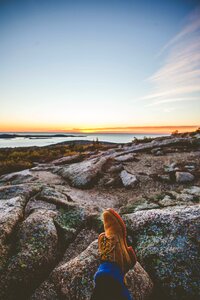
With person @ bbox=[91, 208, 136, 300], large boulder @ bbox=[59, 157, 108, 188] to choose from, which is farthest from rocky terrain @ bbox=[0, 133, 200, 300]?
person @ bbox=[91, 208, 136, 300]

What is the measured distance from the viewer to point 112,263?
112 inches

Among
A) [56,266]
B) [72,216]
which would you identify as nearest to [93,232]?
[72,216]

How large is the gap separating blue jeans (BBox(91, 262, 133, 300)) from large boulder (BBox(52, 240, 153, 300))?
1231mm

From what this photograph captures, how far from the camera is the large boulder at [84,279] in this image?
3576 millimetres

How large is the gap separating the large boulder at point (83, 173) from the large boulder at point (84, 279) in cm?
524

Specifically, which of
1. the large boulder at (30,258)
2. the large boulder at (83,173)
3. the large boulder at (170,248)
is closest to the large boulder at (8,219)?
the large boulder at (30,258)

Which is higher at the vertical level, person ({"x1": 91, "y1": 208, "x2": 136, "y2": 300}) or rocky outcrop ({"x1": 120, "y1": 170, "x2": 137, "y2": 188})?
person ({"x1": 91, "y1": 208, "x2": 136, "y2": 300})

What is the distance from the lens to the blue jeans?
2.51 metres

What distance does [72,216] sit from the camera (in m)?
5.99

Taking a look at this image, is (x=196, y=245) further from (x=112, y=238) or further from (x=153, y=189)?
(x=153, y=189)

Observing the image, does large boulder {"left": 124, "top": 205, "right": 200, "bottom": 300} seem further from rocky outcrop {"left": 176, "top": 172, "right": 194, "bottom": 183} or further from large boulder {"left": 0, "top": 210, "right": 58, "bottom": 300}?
rocky outcrop {"left": 176, "top": 172, "right": 194, "bottom": 183}

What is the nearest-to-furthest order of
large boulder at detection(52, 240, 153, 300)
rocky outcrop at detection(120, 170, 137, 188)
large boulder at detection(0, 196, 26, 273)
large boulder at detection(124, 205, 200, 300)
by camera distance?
large boulder at detection(52, 240, 153, 300), large boulder at detection(124, 205, 200, 300), large boulder at detection(0, 196, 26, 273), rocky outcrop at detection(120, 170, 137, 188)

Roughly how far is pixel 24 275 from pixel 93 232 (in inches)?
83.8

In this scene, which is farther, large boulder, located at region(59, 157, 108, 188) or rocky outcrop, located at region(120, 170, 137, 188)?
large boulder, located at region(59, 157, 108, 188)
